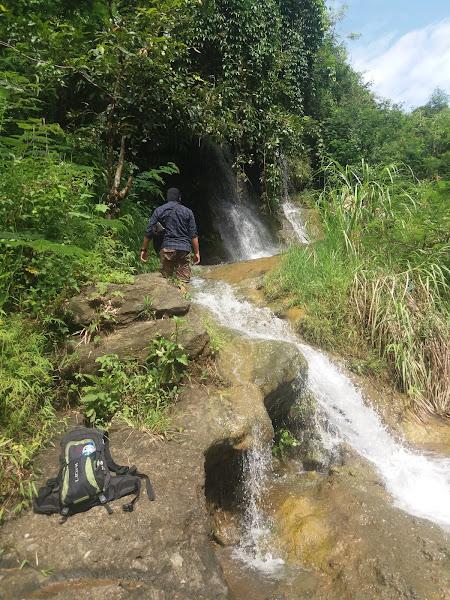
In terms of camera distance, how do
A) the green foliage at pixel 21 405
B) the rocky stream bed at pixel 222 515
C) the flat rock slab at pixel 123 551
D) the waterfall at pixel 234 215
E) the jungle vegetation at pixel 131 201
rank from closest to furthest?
the flat rock slab at pixel 123 551, the rocky stream bed at pixel 222 515, the green foliage at pixel 21 405, the jungle vegetation at pixel 131 201, the waterfall at pixel 234 215

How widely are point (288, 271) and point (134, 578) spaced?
4.91 metres

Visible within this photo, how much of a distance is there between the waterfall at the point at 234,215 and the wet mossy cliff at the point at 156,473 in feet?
21.3

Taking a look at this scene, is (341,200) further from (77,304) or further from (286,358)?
(77,304)

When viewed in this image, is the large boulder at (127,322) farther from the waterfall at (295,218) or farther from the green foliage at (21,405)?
the waterfall at (295,218)

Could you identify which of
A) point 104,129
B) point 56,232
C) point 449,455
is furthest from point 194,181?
point 449,455

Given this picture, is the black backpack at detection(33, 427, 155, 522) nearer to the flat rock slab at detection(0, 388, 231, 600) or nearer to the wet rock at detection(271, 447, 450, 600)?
the flat rock slab at detection(0, 388, 231, 600)

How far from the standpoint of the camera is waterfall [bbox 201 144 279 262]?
10539 mm

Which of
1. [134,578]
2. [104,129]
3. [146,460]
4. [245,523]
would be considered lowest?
[245,523]

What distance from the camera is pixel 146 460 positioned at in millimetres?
2723

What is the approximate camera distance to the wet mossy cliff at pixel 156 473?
1969mm

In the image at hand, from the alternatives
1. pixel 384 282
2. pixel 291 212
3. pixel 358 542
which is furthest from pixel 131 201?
pixel 291 212

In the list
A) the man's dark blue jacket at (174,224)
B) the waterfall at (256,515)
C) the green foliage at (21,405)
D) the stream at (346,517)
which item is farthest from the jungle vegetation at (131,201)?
the waterfall at (256,515)

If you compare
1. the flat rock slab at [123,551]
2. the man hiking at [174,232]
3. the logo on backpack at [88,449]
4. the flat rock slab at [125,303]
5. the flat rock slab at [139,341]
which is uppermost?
the man hiking at [174,232]

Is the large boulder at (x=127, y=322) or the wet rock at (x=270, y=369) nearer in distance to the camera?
the large boulder at (x=127, y=322)
